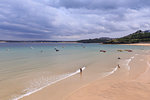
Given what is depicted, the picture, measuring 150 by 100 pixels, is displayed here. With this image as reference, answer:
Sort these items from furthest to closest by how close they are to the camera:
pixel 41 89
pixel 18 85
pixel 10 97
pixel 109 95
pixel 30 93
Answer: pixel 18 85 < pixel 41 89 < pixel 30 93 < pixel 10 97 < pixel 109 95

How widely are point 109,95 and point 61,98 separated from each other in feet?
9.15

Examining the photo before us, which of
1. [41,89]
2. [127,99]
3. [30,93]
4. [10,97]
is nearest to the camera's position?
[127,99]

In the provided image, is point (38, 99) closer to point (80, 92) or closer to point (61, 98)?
point (61, 98)

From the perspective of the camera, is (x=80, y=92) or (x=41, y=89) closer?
Result: (x=80, y=92)

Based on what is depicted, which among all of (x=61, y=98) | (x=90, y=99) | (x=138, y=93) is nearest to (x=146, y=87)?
(x=138, y=93)

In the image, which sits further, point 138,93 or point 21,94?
point 21,94

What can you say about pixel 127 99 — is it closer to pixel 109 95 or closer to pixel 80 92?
pixel 109 95

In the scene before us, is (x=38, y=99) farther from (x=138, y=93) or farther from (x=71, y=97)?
(x=138, y=93)

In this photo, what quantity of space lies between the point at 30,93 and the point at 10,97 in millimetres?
1143

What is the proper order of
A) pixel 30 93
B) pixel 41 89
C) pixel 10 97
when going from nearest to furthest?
pixel 10 97
pixel 30 93
pixel 41 89

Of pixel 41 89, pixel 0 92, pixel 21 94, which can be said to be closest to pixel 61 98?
pixel 41 89

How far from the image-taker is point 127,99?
5.87 metres

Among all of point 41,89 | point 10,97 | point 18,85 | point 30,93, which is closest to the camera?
point 10,97

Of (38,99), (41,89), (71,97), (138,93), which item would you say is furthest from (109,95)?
(41,89)
